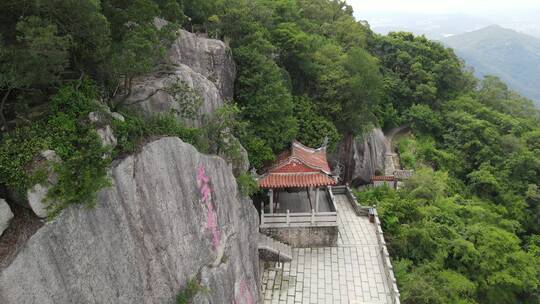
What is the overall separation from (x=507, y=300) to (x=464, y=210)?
16.0ft

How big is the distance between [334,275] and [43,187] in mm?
11053

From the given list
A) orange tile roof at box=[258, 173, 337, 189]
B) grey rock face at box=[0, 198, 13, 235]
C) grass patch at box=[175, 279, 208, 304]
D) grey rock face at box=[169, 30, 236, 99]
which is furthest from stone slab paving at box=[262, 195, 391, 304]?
grey rock face at box=[0, 198, 13, 235]

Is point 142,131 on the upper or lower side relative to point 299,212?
upper

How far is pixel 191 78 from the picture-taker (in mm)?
12172

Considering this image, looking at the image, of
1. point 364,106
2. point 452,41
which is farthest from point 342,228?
point 452,41

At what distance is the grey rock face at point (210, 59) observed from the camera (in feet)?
49.0

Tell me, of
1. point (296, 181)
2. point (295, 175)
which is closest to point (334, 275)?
point (296, 181)

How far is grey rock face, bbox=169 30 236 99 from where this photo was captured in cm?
1493

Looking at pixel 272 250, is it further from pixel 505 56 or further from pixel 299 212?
pixel 505 56

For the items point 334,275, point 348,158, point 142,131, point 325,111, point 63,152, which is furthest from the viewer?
point 348,158

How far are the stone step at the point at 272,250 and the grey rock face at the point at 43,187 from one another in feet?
32.0

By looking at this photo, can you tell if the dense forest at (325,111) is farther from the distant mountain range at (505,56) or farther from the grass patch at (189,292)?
the distant mountain range at (505,56)

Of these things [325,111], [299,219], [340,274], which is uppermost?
[325,111]

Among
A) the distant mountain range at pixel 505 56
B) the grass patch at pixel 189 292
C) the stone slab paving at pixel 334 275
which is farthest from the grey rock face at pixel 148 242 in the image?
the distant mountain range at pixel 505 56
